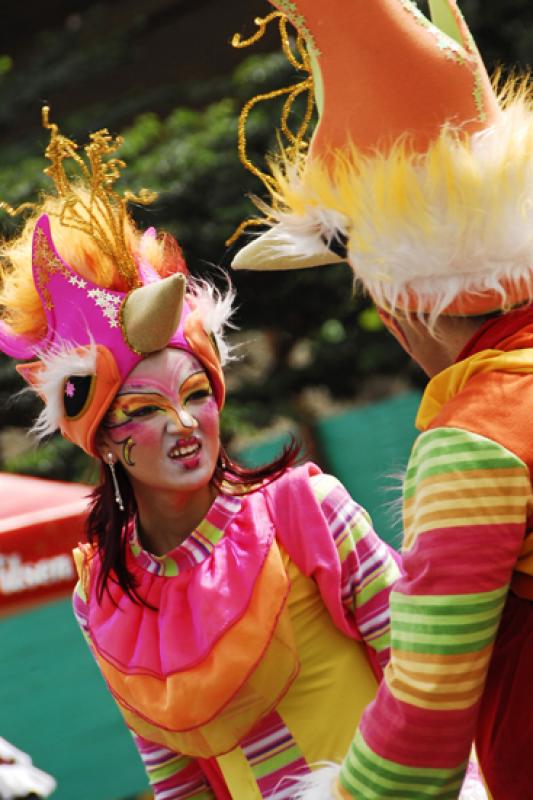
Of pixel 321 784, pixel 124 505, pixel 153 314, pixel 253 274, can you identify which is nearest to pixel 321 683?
pixel 124 505

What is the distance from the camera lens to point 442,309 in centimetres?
167

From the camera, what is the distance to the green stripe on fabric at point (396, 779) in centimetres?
158

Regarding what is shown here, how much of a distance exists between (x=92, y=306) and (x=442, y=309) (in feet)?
3.47

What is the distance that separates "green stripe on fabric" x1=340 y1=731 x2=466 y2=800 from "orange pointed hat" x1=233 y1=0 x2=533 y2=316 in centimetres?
60

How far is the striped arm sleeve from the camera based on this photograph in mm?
2383

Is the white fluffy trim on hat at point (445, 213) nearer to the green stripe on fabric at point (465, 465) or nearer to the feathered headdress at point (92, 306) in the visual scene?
the green stripe on fabric at point (465, 465)

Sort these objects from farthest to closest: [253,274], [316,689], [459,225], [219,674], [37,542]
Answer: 1. [253,274]
2. [37,542]
3. [316,689]
4. [219,674]
5. [459,225]

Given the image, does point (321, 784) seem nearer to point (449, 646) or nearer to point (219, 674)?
point (449, 646)

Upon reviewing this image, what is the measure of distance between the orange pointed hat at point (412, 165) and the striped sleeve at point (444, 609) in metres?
0.24

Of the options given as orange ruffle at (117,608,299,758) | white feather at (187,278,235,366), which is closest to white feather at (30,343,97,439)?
white feather at (187,278,235,366)

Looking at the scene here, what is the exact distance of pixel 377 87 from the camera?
67.4 inches

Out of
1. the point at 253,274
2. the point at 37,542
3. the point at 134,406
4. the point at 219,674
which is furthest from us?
the point at 253,274

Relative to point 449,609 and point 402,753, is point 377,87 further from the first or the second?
point 402,753

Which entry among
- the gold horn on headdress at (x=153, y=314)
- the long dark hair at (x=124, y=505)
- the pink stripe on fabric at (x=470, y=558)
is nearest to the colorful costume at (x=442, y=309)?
the pink stripe on fabric at (x=470, y=558)
